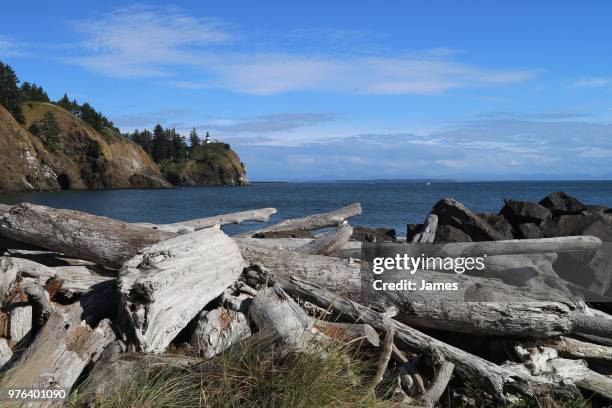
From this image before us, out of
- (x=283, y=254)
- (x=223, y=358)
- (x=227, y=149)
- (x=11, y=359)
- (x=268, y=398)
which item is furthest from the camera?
(x=227, y=149)

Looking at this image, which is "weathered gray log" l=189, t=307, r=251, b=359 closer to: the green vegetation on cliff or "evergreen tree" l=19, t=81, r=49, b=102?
the green vegetation on cliff

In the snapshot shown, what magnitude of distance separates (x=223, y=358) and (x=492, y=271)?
192 inches

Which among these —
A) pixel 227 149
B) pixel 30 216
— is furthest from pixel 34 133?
pixel 30 216

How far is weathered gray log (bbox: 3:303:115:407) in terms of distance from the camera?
5.59m

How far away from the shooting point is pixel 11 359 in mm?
6414

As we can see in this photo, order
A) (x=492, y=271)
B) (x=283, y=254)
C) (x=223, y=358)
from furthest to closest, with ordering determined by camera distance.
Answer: (x=492, y=271) < (x=283, y=254) < (x=223, y=358)

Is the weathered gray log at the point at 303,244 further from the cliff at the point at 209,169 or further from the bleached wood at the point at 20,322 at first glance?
the cliff at the point at 209,169

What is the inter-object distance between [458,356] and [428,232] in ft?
23.6

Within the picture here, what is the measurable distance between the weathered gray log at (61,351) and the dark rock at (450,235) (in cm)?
862

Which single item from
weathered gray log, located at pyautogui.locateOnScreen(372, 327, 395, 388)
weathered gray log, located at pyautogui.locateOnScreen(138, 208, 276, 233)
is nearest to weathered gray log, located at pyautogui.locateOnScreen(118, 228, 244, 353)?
weathered gray log, located at pyautogui.locateOnScreen(372, 327, 395, 388)

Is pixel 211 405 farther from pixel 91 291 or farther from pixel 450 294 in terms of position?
pixel 450 294

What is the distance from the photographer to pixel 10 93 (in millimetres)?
109875

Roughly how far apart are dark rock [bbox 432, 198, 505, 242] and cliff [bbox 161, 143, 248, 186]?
482 feet

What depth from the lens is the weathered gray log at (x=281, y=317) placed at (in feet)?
18.9
